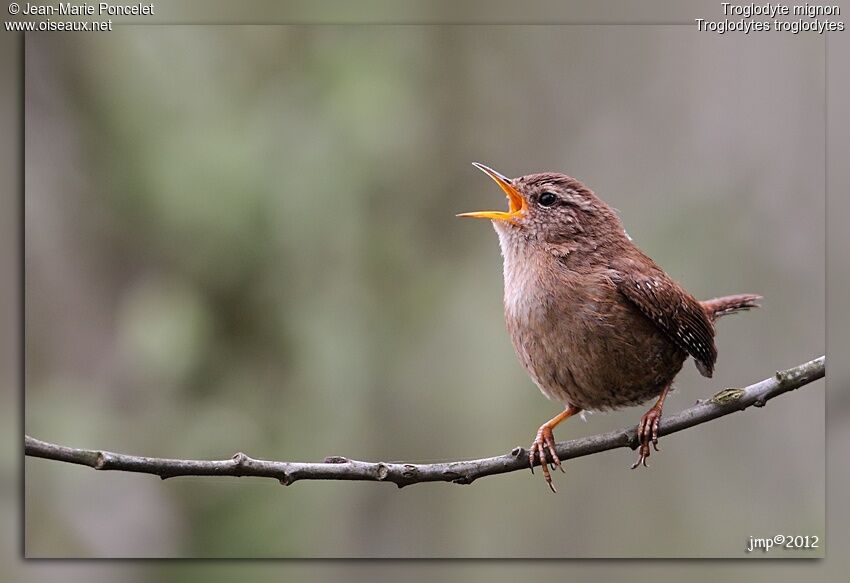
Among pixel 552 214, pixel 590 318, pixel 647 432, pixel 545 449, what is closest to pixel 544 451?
pixel 545 449

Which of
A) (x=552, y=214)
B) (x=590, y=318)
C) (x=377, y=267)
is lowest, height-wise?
(x=590, y=318)

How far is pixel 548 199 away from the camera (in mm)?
4645

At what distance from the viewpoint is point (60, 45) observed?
4742 millimetres

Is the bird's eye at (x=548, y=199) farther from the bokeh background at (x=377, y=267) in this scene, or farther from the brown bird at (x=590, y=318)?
the bokeh background at (x=377, y=267)

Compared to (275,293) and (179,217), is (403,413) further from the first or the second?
A: (179,217)

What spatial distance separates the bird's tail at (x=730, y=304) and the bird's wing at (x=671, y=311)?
0.37 meters

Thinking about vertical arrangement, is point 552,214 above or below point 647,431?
above

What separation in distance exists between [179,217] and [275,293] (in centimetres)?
59

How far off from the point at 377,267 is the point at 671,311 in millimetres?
1586

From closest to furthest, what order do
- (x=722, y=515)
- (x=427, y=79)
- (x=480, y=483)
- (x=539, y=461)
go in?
(x=539, y=461) → (x=722, y=515) → (x=427, y=79) → (x=480, y=483)

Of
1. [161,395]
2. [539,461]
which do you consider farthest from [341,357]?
[539,461]

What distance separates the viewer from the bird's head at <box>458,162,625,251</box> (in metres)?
4.56

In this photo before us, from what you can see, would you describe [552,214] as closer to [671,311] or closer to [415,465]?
[671,311]

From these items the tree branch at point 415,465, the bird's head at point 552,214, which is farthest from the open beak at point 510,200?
the tree branch at point 415,465
